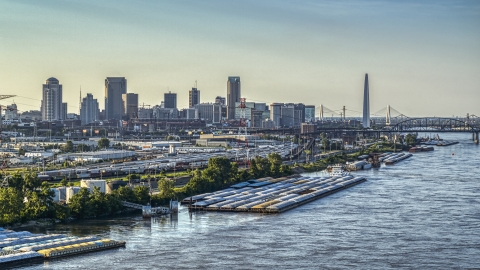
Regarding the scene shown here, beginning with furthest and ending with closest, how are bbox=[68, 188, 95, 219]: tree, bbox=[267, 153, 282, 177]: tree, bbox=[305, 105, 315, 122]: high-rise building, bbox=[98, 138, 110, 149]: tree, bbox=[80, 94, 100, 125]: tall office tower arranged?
bbox=[305, 105, 315, 122]: high-rise building < bbox=[80, 94, 100, 125]: tall office tower < bbox=[98, 138, 110, 149]: tree < bbox=[267, 153, 282, 177]: tree < bbox=[68, 188, 95, 219]: tree

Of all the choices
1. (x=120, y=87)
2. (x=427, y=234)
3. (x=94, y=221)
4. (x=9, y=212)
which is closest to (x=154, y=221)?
(x=94, y=221)

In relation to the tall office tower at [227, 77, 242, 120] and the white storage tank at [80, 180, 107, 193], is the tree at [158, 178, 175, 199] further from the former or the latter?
the tall office tower at [227, 77, 242, 120]

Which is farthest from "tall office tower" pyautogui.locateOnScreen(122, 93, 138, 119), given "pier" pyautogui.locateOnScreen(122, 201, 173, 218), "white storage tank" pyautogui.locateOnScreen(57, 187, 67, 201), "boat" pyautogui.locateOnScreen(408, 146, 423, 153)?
"pier" pyautogui.locateOnScreen(122, 201, 173, 218)

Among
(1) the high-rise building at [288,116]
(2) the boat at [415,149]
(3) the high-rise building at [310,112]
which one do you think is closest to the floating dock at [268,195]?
(2) the boat at [415,149]

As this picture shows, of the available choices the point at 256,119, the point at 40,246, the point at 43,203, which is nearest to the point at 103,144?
the point at 43,203

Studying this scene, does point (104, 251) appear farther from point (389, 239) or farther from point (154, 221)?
point (389, 239)

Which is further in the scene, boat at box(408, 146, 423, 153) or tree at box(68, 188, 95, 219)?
boat at box(408, 146, 423, 153)
